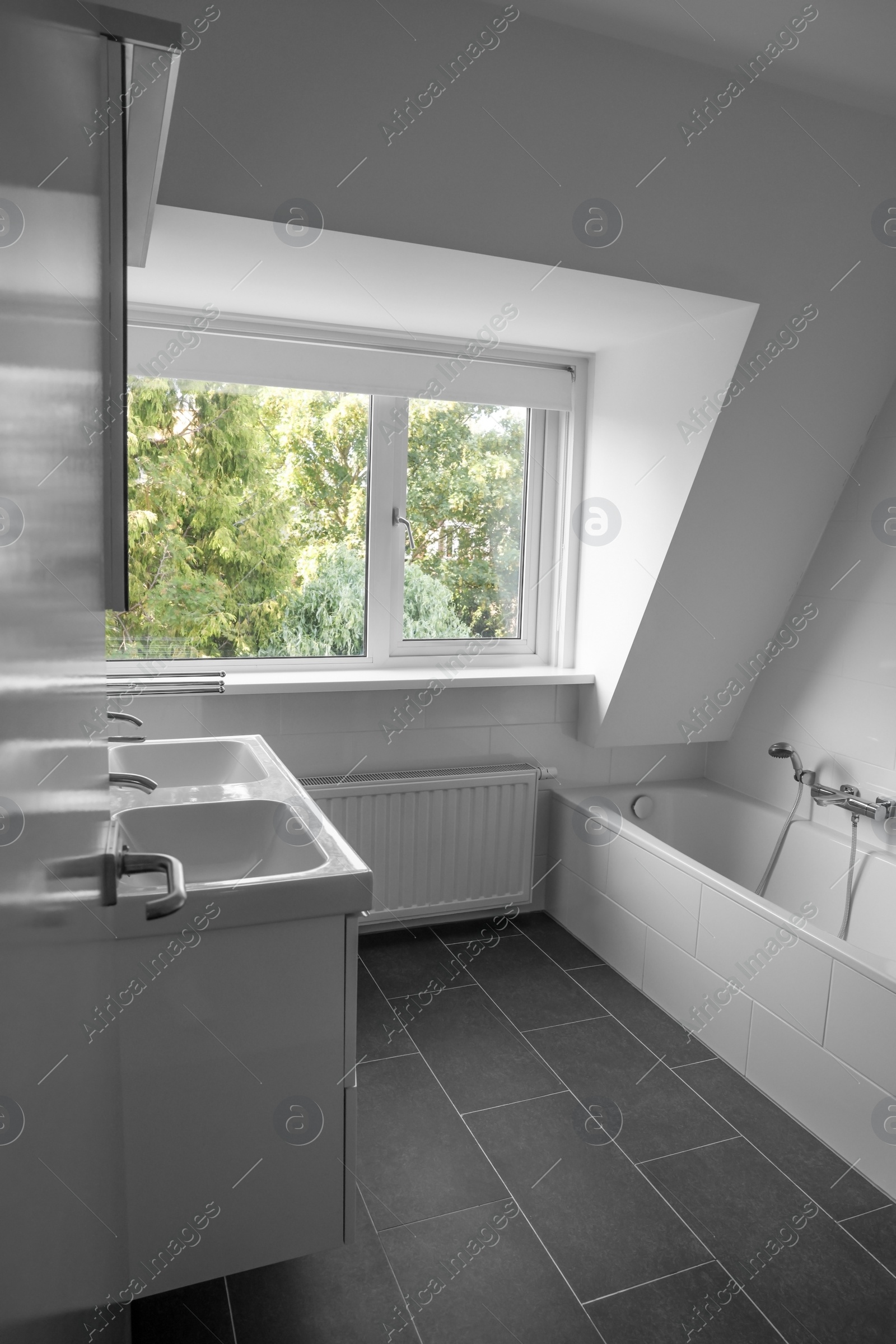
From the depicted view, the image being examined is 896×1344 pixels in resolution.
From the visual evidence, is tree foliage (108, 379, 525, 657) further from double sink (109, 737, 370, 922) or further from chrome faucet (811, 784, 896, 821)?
chrome faucet (811, 784, 896, 821)

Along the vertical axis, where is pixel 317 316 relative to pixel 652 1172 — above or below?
above

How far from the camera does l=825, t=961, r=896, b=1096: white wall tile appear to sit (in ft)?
6.45

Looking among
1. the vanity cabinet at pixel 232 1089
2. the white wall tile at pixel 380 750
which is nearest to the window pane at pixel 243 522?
the white wall tile at pixel 380 750

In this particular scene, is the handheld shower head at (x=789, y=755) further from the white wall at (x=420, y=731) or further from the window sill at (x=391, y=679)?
the window sill at (x=391, y=679)

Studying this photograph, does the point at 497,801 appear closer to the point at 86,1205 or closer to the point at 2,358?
the point at 86,1205

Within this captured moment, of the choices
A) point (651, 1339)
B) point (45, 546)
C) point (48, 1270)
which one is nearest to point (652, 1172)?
point (651, 1339)

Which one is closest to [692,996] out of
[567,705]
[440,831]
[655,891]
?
[655,891]

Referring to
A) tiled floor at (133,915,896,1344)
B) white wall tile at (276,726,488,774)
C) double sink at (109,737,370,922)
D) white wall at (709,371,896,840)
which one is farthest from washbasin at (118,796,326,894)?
white wall at (709,371,896,840)

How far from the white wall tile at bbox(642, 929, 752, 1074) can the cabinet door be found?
130 centimetres

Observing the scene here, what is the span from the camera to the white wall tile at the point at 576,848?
3033 millimetres

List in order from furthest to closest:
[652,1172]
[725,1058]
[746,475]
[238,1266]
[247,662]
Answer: [247,662], [746,475], [725,1058], [652,1172], [238,1266]

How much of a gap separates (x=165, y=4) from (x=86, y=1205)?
1900 millimetres

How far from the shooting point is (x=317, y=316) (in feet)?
9.03

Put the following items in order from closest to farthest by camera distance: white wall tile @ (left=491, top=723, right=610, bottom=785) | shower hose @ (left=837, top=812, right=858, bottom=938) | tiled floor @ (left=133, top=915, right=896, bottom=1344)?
tiled floor @ (left=133, top=915, right=896, bottom=1344) < shower hose @ (left=837, top=812, right=858, bottom=938) < white wall tile @ (left=491, top=723, right=610, bottom=785)
